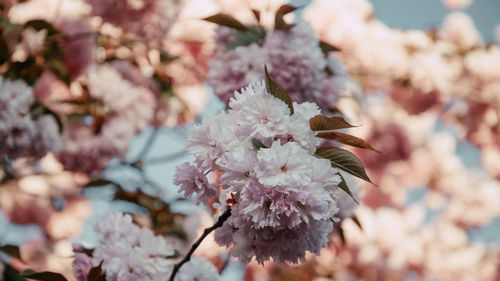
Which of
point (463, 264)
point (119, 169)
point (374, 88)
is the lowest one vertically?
point (463, 264)

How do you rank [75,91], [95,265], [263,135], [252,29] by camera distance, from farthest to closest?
1. [75,91]
2. [252,29]
3. [95,265]
4. [263,135]

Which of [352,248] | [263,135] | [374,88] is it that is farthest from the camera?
[352,248]

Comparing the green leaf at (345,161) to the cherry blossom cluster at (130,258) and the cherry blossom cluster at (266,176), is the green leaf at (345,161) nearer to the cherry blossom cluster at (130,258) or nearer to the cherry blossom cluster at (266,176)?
the cherry blossom cluster at (266,176)

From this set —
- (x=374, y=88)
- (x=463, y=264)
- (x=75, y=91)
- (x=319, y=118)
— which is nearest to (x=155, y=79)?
(x=75, y=91)

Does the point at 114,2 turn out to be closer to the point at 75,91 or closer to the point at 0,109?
the point at 75,91

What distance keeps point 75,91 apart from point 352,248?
236 cm

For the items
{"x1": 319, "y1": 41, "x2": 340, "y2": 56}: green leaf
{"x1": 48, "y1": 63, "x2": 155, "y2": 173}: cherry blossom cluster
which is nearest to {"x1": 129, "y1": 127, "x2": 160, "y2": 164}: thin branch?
{"x1": 48, "y1": 63, "x2": 155, "y2": 173}: cherry blossom cluster

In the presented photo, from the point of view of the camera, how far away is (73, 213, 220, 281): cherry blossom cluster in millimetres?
712

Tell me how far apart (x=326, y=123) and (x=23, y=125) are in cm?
81

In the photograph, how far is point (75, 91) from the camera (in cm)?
159

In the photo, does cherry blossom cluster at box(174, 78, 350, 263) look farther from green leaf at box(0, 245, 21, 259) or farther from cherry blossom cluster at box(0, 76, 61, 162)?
cherry blossom cluster at box(0, 76, 61, 162)

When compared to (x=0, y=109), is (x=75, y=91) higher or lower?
lower

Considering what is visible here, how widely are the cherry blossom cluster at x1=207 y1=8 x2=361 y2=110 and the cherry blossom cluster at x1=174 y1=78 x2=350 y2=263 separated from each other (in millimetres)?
342

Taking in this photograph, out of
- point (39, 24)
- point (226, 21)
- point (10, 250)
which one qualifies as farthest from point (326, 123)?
point (39, 24)
